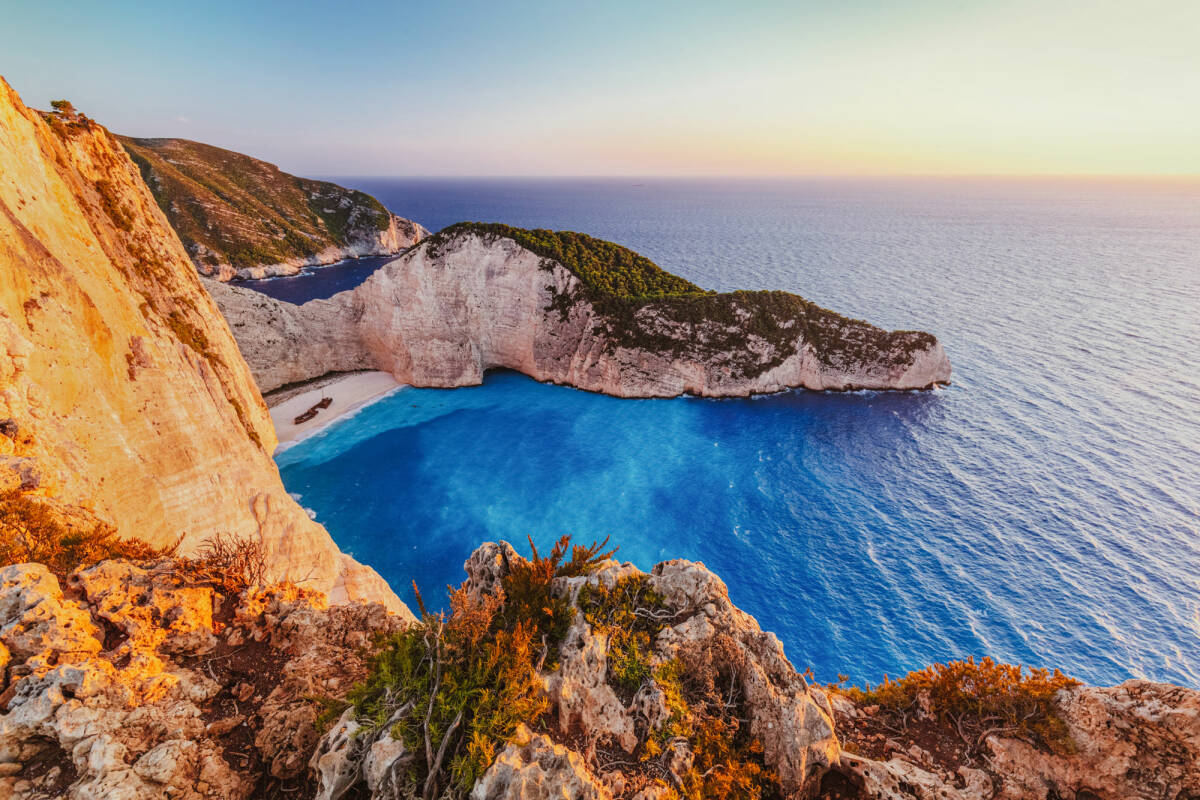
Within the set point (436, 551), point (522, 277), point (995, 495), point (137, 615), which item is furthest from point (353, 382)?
point (995, 495)

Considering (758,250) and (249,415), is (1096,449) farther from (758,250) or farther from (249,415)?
(758,250)

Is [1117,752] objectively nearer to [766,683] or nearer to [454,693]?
[766,683]

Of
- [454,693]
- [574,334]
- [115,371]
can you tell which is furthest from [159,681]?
[574,334]

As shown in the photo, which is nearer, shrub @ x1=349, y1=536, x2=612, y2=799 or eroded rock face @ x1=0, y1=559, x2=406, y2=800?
eroded rock face @ x1=0, y1=559, x2=406, y2=800

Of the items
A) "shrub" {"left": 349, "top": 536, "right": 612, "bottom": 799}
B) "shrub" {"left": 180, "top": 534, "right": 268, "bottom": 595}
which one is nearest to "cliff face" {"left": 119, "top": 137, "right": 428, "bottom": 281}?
"shrub" {"left": 180, "top": 534, "right": 268, "bottom": 595}

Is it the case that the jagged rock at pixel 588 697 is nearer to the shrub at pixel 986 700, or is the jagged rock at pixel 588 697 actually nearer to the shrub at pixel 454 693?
the shrub at pixel 454 693

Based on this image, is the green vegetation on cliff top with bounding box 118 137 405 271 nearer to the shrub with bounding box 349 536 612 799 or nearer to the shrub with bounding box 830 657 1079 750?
the shrub with bounding box 349 536 612 799
